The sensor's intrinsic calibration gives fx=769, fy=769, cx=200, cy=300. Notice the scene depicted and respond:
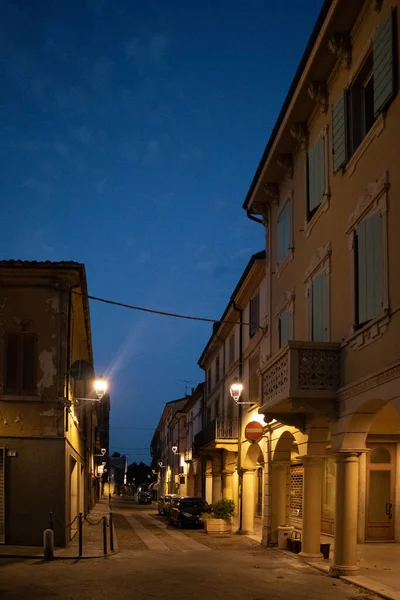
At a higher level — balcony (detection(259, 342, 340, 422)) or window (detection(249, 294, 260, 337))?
window (detection(249, 294, 260, 337))

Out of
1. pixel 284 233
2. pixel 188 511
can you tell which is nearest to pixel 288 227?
pixel 284 233

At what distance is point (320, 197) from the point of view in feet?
55.1

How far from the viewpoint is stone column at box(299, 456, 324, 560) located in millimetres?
17578

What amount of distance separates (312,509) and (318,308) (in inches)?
184

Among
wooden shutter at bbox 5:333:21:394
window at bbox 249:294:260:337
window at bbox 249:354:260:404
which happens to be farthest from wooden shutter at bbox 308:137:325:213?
window at bbox 249:354:260:404

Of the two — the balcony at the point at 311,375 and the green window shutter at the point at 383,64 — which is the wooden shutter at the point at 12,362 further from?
the green window shutter at the point at 383,64

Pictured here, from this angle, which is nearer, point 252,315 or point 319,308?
point 319,308

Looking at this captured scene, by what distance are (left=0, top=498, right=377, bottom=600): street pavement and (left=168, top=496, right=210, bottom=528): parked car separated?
10470 millimetres

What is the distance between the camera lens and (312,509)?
17.6m

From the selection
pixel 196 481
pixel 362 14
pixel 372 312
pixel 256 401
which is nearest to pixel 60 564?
pixel 372 312

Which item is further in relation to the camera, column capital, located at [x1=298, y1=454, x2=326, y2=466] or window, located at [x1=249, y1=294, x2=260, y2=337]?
window, located at [x1=249, y1=294, x2=260, y2=337]

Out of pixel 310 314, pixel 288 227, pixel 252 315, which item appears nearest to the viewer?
pixel 310 314

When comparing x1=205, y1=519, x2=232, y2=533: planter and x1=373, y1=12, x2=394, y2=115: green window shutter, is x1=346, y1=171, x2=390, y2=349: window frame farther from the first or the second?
x1=205, y1=519, x2=232, y2=533: planter

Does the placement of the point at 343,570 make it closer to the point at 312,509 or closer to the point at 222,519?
the point at 312,509
